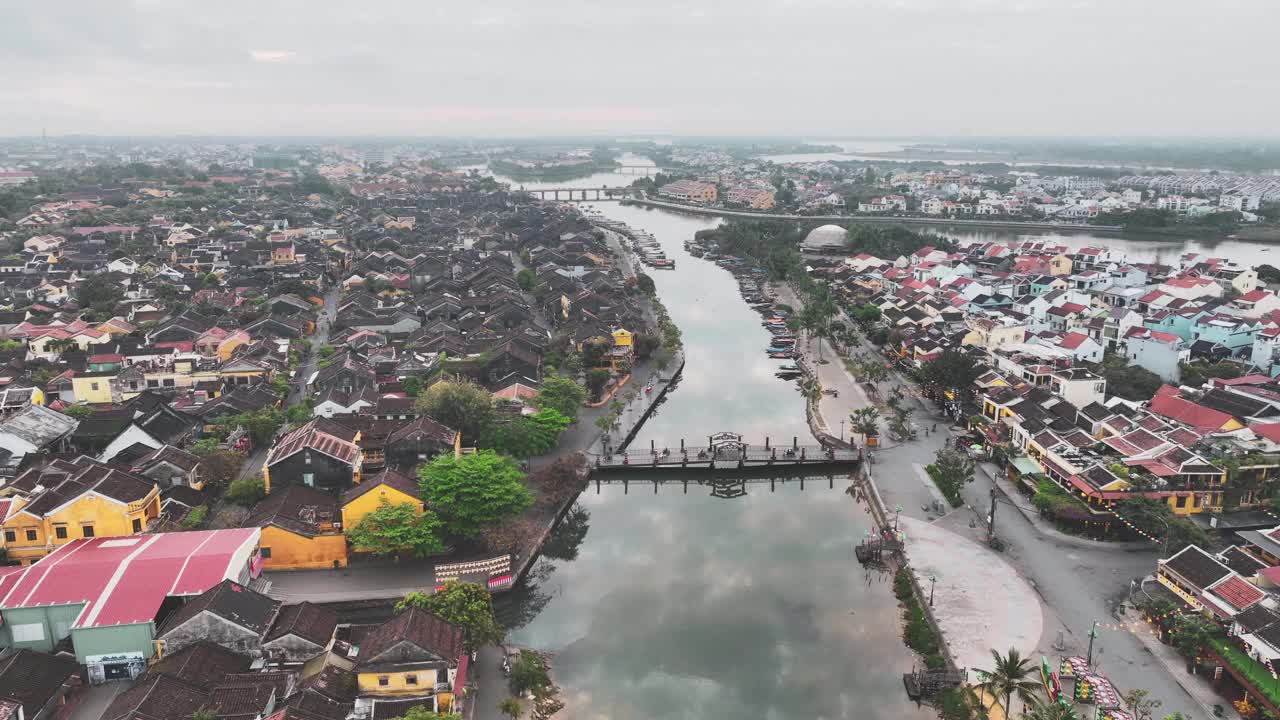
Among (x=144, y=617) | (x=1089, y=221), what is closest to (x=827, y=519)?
(x=144, y=617)

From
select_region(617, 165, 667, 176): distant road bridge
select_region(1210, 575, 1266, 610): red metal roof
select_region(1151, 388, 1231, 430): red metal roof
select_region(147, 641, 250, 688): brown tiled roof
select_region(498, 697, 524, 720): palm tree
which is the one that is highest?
select_region(617, 165, 667, 176): distant road bridge

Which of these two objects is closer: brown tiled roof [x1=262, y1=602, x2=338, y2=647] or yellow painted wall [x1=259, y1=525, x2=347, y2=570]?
brown tiled roof [x1=262, y1=602, x2=338, y2=647]

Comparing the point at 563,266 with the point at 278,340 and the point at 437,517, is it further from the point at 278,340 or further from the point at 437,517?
the point at 437,517

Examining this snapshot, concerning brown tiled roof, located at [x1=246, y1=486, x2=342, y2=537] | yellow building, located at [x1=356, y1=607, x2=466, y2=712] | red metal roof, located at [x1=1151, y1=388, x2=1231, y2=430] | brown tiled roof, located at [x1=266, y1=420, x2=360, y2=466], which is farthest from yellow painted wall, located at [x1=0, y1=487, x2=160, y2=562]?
red metal roof, located at [x1=1151, y1=388, x2=1231, y2=430]

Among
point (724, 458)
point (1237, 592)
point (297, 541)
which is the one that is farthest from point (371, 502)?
point (1237, 592)

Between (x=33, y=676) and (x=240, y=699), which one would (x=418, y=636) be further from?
(x=33, y=676)

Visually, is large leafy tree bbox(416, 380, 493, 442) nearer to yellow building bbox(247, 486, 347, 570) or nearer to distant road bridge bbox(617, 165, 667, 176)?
yellow building bbox(247, 486, 347, 570)

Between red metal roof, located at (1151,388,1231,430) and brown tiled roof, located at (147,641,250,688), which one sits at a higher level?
red metal roof, located at (1151,388,1231,430)
